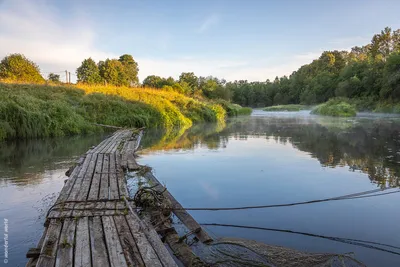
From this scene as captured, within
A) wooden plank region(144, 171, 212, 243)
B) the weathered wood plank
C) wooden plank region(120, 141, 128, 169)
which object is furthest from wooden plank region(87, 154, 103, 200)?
the weathered wood plank

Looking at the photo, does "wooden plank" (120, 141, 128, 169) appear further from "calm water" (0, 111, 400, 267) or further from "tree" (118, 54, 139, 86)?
"tree" (118, 54, 139, 86)

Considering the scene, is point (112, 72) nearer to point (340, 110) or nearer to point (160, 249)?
point (340, 110)

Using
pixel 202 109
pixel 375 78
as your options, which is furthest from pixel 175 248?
pixel 375 78

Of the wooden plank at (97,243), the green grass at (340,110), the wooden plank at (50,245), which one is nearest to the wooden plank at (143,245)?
the wooden plank at (97,243)

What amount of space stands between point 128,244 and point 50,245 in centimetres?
68

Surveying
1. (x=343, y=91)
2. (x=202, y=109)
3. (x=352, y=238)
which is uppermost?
(x=343, y=91)

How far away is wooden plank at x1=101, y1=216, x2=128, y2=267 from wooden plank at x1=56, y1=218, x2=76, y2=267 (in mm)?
296

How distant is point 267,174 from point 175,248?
3.87 meters

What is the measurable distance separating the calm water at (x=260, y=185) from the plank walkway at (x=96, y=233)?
18.2 inches

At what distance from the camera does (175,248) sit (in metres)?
3.21

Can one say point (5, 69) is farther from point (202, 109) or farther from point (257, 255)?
point (257, 255)

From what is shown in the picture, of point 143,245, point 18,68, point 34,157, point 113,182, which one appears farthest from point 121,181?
point 18,68

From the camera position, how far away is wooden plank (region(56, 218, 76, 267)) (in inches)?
95.9

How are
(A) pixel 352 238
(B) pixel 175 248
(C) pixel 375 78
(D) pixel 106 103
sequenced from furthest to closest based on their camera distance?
(C) pixel 375 78 → (D) pixel 106 103 → (A) pixel 352 238 → (B) pixel 175 248
